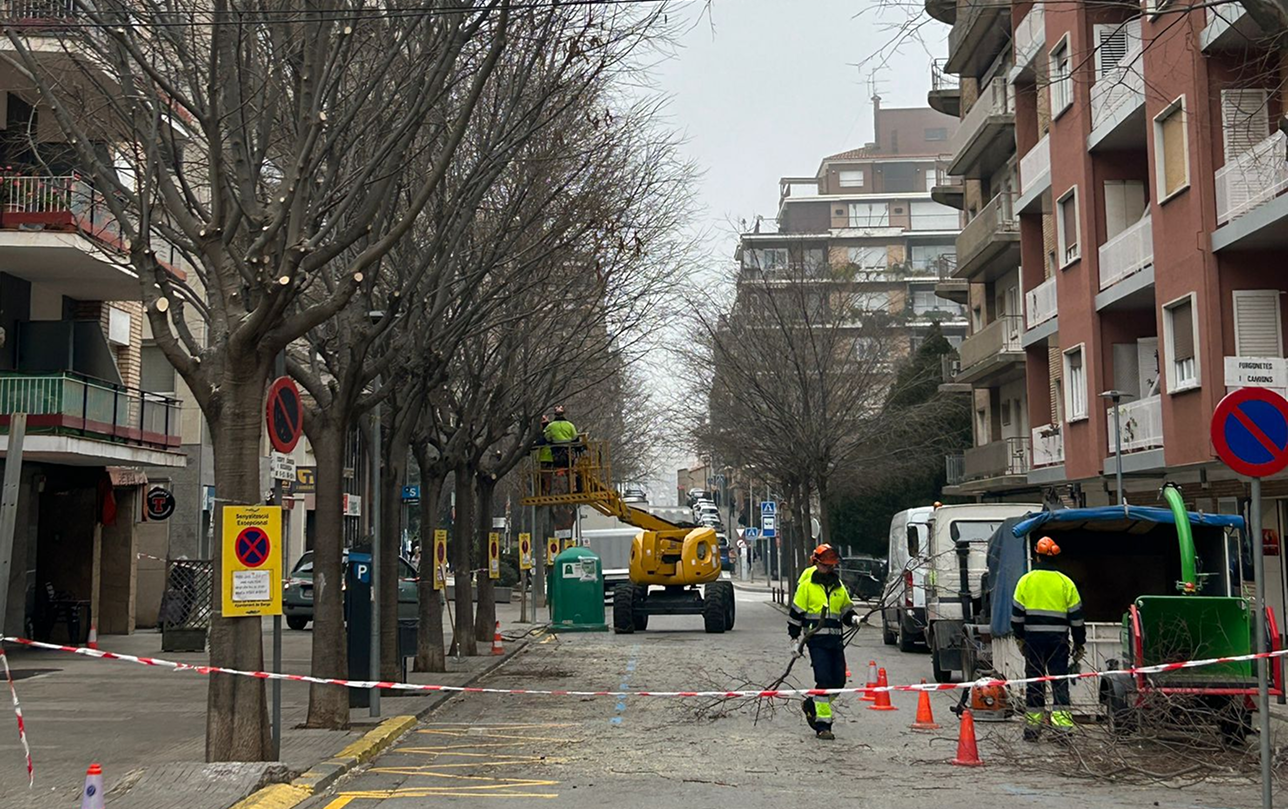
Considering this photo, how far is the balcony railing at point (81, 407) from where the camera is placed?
931 inches

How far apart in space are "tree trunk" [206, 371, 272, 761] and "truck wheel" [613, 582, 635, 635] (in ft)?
72.3

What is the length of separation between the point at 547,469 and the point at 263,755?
68.3ft

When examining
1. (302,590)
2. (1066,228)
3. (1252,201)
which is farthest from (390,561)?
(1066,228)

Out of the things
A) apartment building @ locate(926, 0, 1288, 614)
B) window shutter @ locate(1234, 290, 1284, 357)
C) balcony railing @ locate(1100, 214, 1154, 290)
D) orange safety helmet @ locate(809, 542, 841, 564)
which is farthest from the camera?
balcony railing @ locate(1100, 214, 1154, 290)

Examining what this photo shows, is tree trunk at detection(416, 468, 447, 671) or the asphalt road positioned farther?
tree trunk at detection(416, 468, 447, 671)

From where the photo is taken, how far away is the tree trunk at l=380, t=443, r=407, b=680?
18.4 meters

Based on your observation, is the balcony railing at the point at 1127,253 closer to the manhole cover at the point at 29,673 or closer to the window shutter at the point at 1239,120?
the window shutter at the point at 1239,120

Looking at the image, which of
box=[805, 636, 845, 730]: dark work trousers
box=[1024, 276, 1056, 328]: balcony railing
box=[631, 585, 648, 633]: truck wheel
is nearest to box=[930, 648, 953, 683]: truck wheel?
box=[805, 636, 845, 730]: dark work trousers

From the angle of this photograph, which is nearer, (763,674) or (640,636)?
(763,674)

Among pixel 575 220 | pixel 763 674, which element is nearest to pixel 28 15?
pixel 575 220

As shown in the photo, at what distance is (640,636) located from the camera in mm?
33062

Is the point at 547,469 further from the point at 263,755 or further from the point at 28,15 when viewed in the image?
the point at 263,755

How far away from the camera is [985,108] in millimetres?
40812

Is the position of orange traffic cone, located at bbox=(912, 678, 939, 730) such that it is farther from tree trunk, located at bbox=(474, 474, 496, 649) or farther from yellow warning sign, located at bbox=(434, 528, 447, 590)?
tree trunk, located at bbox=(474, 474, 496, 649)
